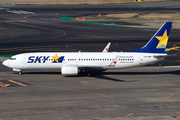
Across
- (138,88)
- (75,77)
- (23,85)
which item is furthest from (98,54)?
(23,85)

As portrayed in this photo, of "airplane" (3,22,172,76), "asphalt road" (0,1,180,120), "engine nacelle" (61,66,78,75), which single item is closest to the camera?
"asphalt road" (0,1,180,120)

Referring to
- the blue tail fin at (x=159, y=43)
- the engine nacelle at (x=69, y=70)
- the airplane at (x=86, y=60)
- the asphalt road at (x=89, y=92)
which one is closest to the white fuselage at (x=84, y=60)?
the airplane at (x=86, y=60)

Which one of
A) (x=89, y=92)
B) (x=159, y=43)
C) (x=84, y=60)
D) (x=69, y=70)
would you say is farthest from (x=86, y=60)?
(x=159, y=43)

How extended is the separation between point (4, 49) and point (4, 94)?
3434 centimetres

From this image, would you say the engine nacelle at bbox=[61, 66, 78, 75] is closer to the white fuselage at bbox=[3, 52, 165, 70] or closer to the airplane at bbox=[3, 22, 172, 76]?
the airplane at bbox=[3, 22, 172, 76]

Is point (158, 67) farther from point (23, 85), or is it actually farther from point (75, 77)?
point (23, 85)

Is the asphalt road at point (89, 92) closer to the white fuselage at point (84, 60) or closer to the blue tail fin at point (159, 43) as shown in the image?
the white fuselage at point (84, 60)

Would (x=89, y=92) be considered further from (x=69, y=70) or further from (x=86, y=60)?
(x=86, y=60)

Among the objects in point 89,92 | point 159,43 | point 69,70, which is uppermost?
point 159,43

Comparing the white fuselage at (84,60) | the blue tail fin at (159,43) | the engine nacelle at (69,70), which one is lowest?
the engine nacelle at (69,70)

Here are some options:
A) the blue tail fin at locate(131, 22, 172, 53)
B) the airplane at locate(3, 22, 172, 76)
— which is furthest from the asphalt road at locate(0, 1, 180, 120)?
the blue tail fin at locate(131, 22, 172, 53)

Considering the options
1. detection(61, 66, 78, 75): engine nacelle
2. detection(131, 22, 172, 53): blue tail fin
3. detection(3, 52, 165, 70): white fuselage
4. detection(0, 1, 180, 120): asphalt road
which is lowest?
detection(0, 1, 180, 120): asphalt road

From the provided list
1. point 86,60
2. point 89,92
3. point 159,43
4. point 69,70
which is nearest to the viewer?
point 89,92

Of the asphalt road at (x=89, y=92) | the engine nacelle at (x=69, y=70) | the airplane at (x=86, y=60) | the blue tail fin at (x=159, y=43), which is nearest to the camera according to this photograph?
the asphalt road at (x=89, y=92)
